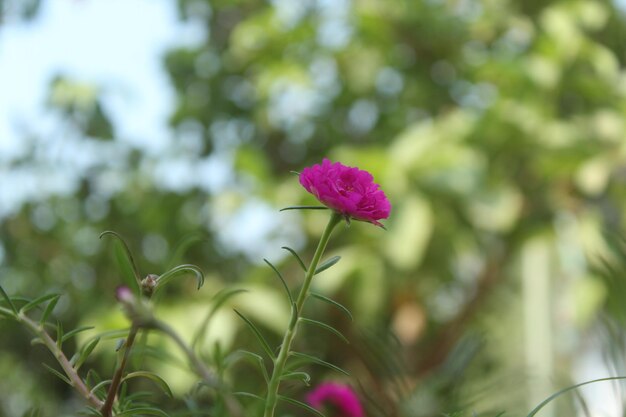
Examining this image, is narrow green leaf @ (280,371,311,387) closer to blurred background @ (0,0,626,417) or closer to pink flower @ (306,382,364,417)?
pink flower @ (306,382,364,417)

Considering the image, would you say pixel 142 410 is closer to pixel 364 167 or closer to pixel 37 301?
pixel 37 301

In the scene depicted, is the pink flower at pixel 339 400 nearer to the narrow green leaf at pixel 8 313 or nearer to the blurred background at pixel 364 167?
the narrow green leaf at pixel 8 313

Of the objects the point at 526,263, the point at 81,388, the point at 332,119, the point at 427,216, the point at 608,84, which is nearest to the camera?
the point at 81,388

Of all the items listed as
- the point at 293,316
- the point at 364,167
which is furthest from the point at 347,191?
the point at 364,167

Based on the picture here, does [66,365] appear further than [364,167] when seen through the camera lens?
No

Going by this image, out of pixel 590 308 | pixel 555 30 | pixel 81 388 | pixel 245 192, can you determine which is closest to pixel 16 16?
pixel 245 192

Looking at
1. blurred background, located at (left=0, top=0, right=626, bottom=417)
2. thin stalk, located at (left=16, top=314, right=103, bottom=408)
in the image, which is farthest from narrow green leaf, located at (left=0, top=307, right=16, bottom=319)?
blurred background, located at (left=0, top=0, right=626, bottom=417)

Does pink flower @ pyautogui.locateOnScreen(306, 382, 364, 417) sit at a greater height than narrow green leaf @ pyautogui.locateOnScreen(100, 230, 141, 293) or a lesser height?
greater

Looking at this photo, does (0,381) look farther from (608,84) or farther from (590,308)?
(608,84)
